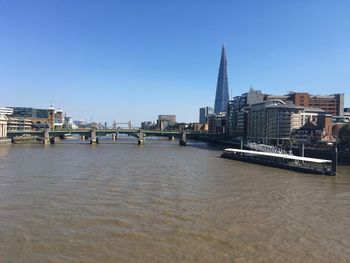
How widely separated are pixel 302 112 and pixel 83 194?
117037 mm

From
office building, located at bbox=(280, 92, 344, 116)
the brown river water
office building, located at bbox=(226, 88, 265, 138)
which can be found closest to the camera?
the brown river water

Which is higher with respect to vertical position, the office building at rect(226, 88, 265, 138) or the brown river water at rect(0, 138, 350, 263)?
the office building at rect(226, 88, 265, 138)

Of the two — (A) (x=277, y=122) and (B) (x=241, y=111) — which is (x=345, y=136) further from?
(B) (x=241, y=111)

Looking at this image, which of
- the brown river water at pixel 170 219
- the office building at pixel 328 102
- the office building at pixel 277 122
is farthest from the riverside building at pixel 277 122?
the brown river water at pixel 170 219

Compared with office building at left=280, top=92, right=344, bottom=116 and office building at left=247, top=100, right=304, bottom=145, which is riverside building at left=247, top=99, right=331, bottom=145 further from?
office building at left=280, top=92, right=344, bottom=116

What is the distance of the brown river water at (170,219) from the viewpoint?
1895 cm

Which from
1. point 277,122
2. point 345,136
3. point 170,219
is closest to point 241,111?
point 277,122

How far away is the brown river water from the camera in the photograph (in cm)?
1895

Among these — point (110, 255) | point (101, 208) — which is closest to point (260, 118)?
point (101, 208)

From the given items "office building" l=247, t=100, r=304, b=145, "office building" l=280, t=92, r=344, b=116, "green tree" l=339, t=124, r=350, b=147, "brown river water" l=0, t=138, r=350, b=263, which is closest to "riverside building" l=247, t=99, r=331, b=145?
"office building" l=247, t=100, r=304, b=145

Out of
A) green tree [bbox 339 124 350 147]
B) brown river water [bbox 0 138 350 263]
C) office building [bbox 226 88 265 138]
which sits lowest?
brown river water [bbox 0 138 350 263]

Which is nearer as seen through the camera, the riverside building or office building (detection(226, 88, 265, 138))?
the riverside building

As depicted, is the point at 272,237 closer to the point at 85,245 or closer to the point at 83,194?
the point at 85,245

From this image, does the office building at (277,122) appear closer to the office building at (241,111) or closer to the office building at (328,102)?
the office building at (241,111)
